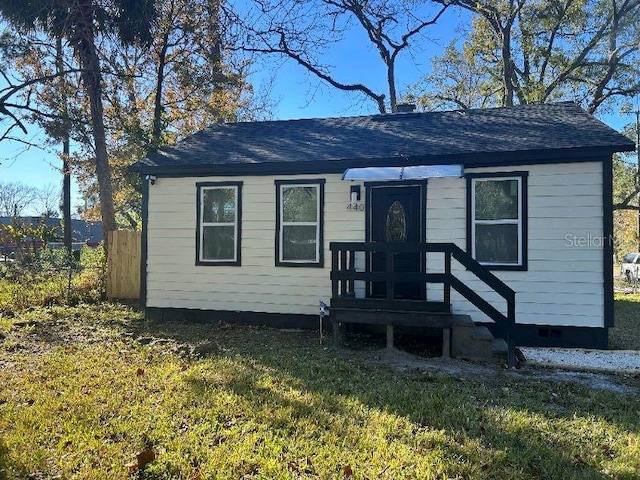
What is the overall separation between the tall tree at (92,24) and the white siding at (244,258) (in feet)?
14.8

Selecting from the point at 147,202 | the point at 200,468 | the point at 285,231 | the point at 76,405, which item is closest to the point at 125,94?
the point at 147,202

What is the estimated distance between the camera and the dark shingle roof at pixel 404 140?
259 inches

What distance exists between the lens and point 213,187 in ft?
26.1

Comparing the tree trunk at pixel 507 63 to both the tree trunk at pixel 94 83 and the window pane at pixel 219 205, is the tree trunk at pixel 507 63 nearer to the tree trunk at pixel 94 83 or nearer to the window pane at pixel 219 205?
the window pane at pixel 219 205

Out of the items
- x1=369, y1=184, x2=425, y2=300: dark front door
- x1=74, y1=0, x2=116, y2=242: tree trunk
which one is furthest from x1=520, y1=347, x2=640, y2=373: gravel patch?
x1=74, y1=0, x2=116, y2=242: tree trunk

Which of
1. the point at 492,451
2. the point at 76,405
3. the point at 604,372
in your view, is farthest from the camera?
the point at 604,372

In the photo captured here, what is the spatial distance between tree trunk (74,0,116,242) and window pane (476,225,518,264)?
9.05 metres

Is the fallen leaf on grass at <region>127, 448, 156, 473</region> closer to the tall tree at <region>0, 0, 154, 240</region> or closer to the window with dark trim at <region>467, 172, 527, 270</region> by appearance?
the window with dark trim at <region>467, 172, 527, 270</region>

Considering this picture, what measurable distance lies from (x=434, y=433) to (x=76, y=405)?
2.98 m

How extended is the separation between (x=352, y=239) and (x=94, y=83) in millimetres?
8867

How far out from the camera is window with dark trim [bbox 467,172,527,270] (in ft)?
21.7

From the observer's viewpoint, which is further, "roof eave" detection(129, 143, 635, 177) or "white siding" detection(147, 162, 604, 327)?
"white siding" detection(147, 162, 604, 327)

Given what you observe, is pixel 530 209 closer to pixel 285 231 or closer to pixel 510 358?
pixel 510 358

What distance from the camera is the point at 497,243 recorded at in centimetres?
677
